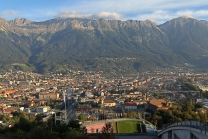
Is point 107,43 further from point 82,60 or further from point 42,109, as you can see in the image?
point 42,109

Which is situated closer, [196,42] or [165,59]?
[165,59]

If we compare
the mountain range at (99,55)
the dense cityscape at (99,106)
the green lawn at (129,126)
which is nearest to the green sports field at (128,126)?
the green lawn at (129,126)

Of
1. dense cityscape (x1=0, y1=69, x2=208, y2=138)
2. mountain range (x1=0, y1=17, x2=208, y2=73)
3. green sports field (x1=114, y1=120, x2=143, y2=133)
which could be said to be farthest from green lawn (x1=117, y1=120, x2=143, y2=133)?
mountain range (x1=0, y1=17, x2=208, y2=73)

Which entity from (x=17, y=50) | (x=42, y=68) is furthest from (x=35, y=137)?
(x=17, y=50)

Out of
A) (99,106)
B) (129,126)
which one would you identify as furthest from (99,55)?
(129,126)

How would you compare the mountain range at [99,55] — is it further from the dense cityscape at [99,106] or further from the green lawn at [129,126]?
the green lawn at [129,126]

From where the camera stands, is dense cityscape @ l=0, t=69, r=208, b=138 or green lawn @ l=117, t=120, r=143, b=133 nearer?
green lawn @ l=117, t=120, r=143, b=133

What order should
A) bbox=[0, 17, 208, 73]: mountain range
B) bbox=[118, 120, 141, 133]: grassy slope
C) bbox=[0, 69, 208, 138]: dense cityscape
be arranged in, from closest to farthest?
bbox=[118, 120, 141, 133]: grassy slope < bbox=[0, 69, 208, 138]: dense cityscape < bbox=[0, 17, 208, 73]: mountain range

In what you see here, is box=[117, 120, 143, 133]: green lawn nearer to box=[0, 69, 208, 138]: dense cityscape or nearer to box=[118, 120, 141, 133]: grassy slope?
box=[118, 120, 141, 133]: grassy slope

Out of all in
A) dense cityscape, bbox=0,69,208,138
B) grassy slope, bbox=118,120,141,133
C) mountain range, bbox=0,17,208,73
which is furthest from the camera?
mountain range, bbox=0,17,208,73
